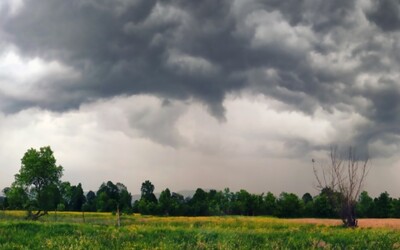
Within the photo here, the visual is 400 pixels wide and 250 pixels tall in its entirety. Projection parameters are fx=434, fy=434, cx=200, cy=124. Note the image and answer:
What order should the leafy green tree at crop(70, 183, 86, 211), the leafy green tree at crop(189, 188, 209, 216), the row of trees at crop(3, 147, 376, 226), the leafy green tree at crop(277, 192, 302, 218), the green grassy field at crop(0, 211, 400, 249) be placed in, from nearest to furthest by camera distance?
the green grassy field at crop(0, 211, 400, 249) < the row of trees at crop(3, 147, 376, 226) < the leafy green tree at crop(277, 192, 302, 218) < the leafy green tree at crop(189, 188, 209, 216) < the leafy green tree at crop(70, 183, 86, 211)

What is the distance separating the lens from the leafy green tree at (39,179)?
66750 millimetres

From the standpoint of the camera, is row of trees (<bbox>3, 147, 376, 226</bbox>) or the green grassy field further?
row of trees (<bbox>3, 147, 376, 226</bbox>)

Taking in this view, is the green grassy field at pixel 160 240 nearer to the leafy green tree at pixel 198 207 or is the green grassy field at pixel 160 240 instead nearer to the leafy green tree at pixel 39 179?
the leafy green tree at pixel 39 179

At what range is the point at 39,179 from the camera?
6844 centimetres

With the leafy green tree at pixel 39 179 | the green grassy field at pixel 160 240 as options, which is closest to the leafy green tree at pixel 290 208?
the leafy green tree at pixel 39 179

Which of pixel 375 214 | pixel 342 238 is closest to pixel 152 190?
pixel 375 214

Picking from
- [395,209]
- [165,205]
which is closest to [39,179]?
[165,205]

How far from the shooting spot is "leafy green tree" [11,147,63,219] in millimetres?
66750

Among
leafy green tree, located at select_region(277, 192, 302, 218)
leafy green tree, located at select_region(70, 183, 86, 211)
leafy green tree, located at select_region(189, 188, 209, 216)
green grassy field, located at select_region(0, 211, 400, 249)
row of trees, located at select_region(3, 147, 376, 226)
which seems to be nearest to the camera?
green grassy field, located at select_region(0, 211, 400, 249)

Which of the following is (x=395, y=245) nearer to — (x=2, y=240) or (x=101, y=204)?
(x=2, y=240)

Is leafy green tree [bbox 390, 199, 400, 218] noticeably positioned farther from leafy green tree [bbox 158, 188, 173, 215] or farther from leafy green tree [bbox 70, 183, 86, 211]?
leafy green tree [bbox 70, 183, 86, 211]

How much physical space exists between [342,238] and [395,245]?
3713 millimetres

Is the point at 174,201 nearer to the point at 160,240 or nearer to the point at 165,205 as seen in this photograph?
the point at 165,205

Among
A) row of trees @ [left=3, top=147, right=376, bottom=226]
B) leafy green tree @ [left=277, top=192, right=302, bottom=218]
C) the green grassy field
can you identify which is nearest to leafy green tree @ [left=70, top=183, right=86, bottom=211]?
row of trees @ [left=3, top=147, right=376, bottom=226]
